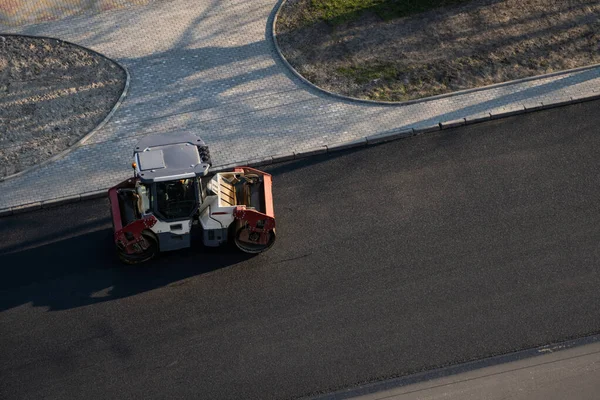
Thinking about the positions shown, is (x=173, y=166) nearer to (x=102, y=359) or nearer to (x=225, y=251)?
(x=225, y=251)

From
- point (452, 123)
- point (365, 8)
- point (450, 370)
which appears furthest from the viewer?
point (365, 8)

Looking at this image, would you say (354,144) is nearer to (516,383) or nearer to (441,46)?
(441,46)

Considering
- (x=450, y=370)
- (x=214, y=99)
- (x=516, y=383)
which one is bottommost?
(x=516, y=383)

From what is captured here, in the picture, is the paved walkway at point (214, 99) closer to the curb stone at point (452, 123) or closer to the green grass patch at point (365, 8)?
the curb stone at point (452, 123)

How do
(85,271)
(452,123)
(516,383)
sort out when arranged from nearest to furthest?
1. (516,383)
2. (85,271)
3. (452,123)

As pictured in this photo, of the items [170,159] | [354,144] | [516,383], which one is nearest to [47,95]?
[170,159]

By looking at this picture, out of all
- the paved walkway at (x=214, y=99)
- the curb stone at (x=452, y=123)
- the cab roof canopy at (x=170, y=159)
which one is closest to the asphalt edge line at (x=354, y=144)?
the curb stone at (x=452, y=123)

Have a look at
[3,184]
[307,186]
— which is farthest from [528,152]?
[3,184]
